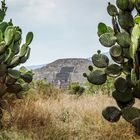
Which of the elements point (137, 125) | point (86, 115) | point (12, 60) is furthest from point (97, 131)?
point (12, 60)

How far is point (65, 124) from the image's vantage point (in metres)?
9.12

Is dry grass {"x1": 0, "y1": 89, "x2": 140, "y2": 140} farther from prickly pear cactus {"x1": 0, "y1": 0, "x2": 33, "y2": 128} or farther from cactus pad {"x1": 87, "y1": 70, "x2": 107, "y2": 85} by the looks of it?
cactus pad {"x1": 87, "y1": 70, "x2": 107, "y2": 85}

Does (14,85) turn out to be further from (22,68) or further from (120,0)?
(120,0)

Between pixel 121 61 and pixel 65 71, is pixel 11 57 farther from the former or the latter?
pixel 65 71

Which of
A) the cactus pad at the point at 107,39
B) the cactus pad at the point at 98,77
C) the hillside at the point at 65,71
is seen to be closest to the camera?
the cactus pad at the point at 107,39

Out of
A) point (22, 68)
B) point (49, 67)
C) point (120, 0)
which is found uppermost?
point (120, 0)

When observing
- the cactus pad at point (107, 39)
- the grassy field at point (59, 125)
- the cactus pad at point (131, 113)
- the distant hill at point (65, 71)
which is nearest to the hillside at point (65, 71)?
the distant hill at point (65, 71)

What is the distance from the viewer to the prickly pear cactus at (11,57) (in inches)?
326

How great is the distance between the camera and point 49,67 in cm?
5266

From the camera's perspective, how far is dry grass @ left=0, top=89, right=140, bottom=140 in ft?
26.8

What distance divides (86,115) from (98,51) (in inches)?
76.0

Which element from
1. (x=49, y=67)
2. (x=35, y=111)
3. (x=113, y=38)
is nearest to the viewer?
(x=113, y=38)

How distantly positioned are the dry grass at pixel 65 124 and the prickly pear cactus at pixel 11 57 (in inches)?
19.0

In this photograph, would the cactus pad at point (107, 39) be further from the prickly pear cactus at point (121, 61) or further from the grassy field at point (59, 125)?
the grassy field at point (59, 125)
